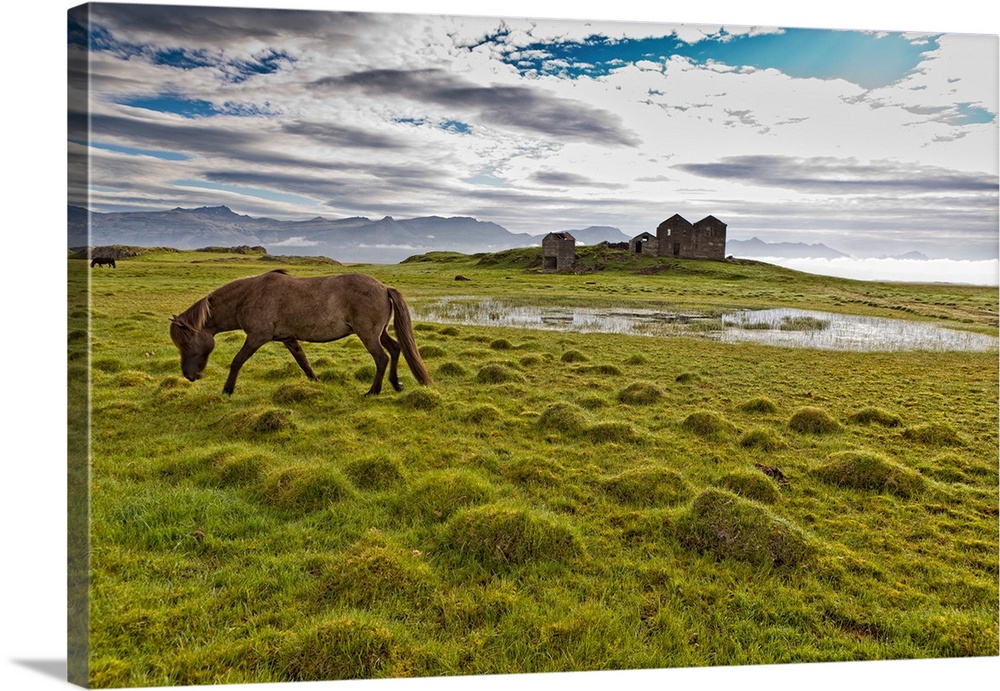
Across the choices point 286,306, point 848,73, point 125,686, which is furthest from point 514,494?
point 848,73

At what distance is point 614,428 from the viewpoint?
593cm

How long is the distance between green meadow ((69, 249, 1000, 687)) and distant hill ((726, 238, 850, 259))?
0.67ft

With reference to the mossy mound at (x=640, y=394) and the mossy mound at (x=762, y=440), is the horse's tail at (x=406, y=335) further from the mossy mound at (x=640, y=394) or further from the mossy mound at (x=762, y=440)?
the mossy mound at (x=762, y=440)

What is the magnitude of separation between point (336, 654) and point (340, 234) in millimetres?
3850

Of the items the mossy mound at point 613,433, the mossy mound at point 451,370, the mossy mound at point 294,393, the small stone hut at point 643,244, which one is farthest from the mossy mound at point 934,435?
the mossy mound at point 294,393

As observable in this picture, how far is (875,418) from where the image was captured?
19.6ft

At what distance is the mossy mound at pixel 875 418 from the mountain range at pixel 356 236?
172 centimetres

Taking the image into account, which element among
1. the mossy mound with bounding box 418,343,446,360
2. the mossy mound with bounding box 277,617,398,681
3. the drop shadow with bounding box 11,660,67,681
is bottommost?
the drop shadow with bounding box 11,660,67,681

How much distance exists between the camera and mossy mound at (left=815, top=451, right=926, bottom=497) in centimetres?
520

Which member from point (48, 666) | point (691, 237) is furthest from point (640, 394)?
point (48, 666)

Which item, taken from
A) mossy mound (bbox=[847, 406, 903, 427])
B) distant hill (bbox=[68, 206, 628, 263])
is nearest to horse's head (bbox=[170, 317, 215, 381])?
distant hill (bbox=[68, 206, 628, 263])

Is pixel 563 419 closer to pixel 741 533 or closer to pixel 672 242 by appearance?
pixel 741 533

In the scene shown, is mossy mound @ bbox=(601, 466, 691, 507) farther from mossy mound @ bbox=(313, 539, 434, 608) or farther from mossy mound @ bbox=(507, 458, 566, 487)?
mossy mound @ bbox=(313, 539, 434, 608)

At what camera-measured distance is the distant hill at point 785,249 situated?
6125 millimetres
